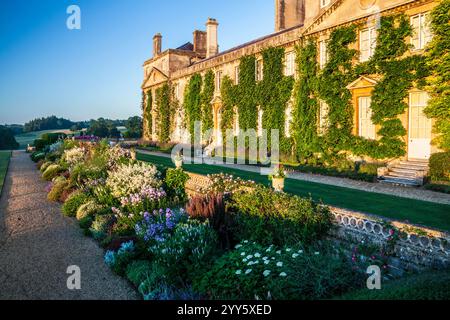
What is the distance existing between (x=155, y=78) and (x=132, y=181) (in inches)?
1058

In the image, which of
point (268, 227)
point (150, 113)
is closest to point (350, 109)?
point (268, 227)

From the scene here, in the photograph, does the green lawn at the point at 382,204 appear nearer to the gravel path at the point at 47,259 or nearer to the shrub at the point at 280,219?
the shrub at the point at 280,219

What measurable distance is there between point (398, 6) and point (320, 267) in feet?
42.4

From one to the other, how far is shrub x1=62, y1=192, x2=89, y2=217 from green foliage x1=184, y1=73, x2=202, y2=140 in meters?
17.0

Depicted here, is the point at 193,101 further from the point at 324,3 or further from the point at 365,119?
the point at 365,119

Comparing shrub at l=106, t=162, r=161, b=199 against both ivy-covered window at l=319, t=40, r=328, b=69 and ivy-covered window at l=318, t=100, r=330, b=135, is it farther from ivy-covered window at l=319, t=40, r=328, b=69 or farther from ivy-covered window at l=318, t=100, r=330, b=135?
ivy-covered window at l=319, t=40, r=328, b=69

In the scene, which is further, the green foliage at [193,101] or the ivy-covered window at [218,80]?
the green foliage at [193,101]

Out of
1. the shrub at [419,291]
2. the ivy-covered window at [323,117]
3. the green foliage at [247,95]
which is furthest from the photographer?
the green foliage at [247,95]

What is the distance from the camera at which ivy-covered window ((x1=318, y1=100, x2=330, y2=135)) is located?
54.0 ft

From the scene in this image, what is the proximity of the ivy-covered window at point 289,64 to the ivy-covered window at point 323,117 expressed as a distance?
10.1ft

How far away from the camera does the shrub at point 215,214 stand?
721 centimetres

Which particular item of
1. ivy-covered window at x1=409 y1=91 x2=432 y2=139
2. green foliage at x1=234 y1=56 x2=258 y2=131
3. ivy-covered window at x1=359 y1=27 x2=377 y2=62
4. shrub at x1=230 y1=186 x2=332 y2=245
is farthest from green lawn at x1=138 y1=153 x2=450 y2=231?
green foliage at x1=234 y1=56 x2=258 y2=131

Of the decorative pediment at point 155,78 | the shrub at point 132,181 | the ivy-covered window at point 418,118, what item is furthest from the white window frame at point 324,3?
the decorative pediment at point 155,78

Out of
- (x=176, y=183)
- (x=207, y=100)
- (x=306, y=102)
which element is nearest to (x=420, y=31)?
(x=306, y=102)
